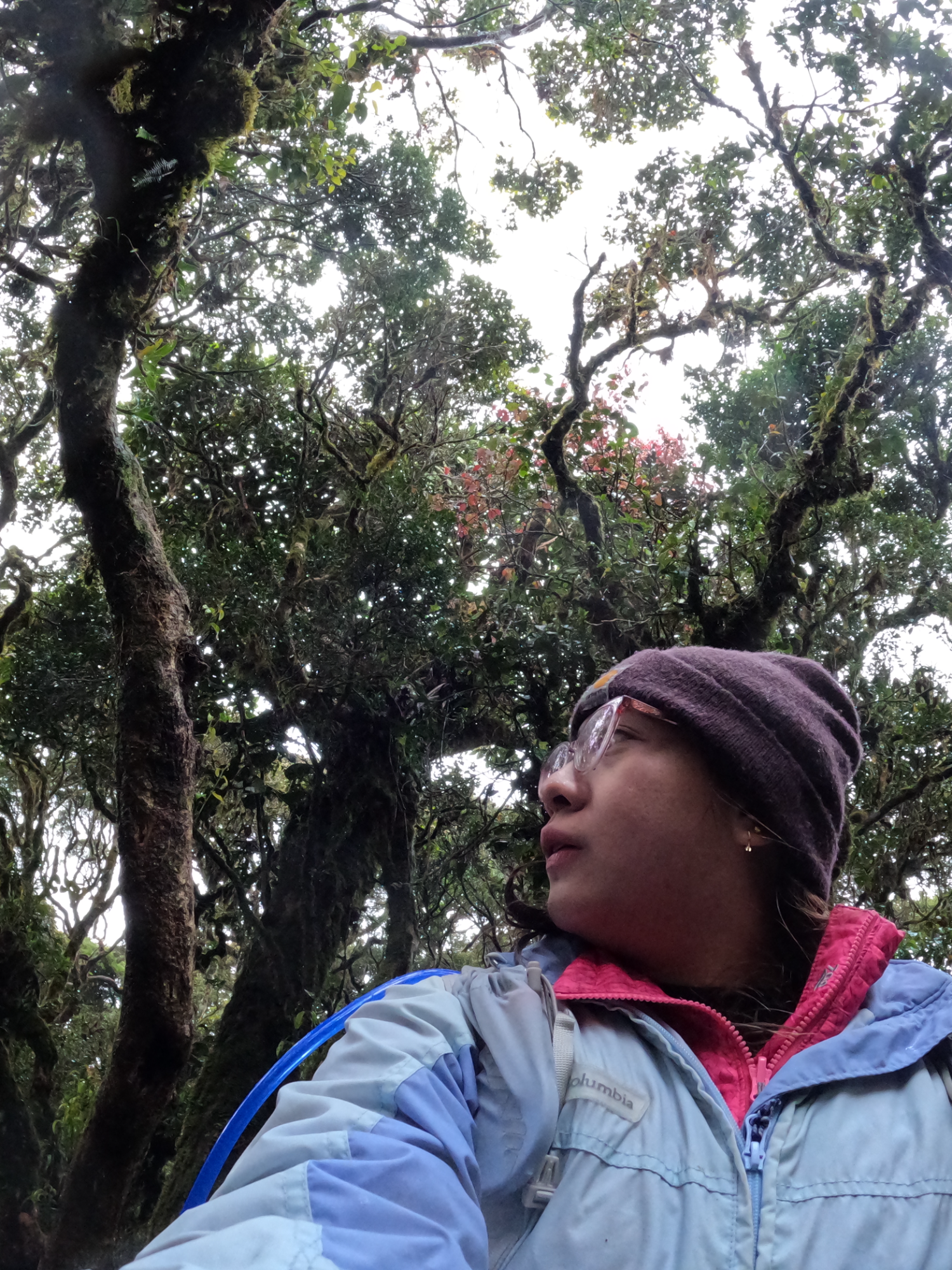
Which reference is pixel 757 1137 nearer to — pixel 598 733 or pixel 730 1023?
pixel 730 1023

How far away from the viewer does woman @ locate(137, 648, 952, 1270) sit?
932 mm

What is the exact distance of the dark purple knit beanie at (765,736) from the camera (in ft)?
5.51

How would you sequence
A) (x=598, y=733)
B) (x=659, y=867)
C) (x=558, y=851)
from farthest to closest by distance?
(x=598, y=733)
(x=558, y=851)
(x=659, y=867)

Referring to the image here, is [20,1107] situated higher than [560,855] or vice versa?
[560,855]

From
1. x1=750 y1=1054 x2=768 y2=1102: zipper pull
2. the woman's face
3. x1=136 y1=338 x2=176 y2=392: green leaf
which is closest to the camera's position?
x1=750 y1=1054 x2=768 y2=1102: zipper pull

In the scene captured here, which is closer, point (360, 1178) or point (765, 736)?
point (360, 1178)

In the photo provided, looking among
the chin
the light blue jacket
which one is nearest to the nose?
the chin

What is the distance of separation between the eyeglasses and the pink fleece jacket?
1.39 ft

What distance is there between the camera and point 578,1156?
111 centimetres

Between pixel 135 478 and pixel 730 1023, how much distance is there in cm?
333

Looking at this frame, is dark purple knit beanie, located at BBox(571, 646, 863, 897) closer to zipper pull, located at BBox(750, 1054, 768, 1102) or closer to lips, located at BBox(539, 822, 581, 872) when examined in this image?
lips, located at BBox(539, 822, 581, 872)

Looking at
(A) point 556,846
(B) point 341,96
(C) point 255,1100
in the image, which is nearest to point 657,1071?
(A) point 556,846

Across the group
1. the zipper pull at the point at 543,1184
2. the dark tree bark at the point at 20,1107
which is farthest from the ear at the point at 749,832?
the dark tree bark at the point at 20,1107

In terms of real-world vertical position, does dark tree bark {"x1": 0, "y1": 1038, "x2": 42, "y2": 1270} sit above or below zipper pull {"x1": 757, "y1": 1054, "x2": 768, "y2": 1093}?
below
